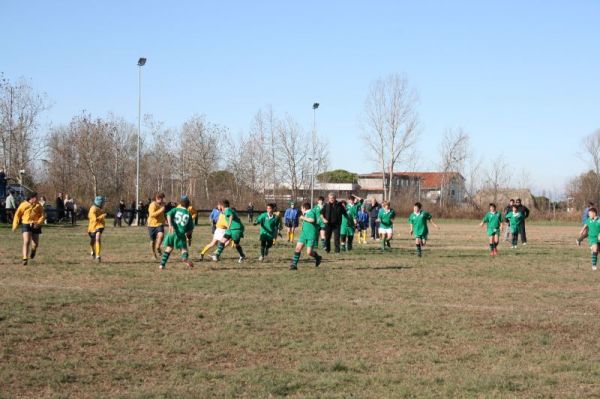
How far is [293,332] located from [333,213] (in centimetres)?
1357

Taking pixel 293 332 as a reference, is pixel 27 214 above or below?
above

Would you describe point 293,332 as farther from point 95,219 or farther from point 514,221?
point 514,221

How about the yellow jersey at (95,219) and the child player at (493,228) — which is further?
the child player at (493,228)

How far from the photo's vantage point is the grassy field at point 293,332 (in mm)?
7730

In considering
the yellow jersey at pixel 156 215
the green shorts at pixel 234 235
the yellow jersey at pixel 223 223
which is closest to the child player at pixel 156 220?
the yellow jersey at pixel 156 215

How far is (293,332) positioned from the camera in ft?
34.4

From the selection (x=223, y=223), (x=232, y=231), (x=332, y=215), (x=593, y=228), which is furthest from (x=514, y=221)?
(x=232, y=231)

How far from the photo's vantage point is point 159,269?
18.3 m

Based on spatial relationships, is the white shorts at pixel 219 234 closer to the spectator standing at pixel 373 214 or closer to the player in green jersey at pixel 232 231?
the player in green jersey at pixel 232 231

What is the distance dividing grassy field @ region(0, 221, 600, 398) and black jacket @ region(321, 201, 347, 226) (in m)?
4.76

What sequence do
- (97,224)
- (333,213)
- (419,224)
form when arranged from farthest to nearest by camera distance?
(333,213), (419,224), (97,224)

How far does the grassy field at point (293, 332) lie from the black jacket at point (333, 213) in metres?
4.76

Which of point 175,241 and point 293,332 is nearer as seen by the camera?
point 293,332

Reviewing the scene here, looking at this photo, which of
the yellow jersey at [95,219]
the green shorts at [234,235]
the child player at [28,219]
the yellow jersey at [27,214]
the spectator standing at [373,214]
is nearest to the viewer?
the child player at [28,219]
